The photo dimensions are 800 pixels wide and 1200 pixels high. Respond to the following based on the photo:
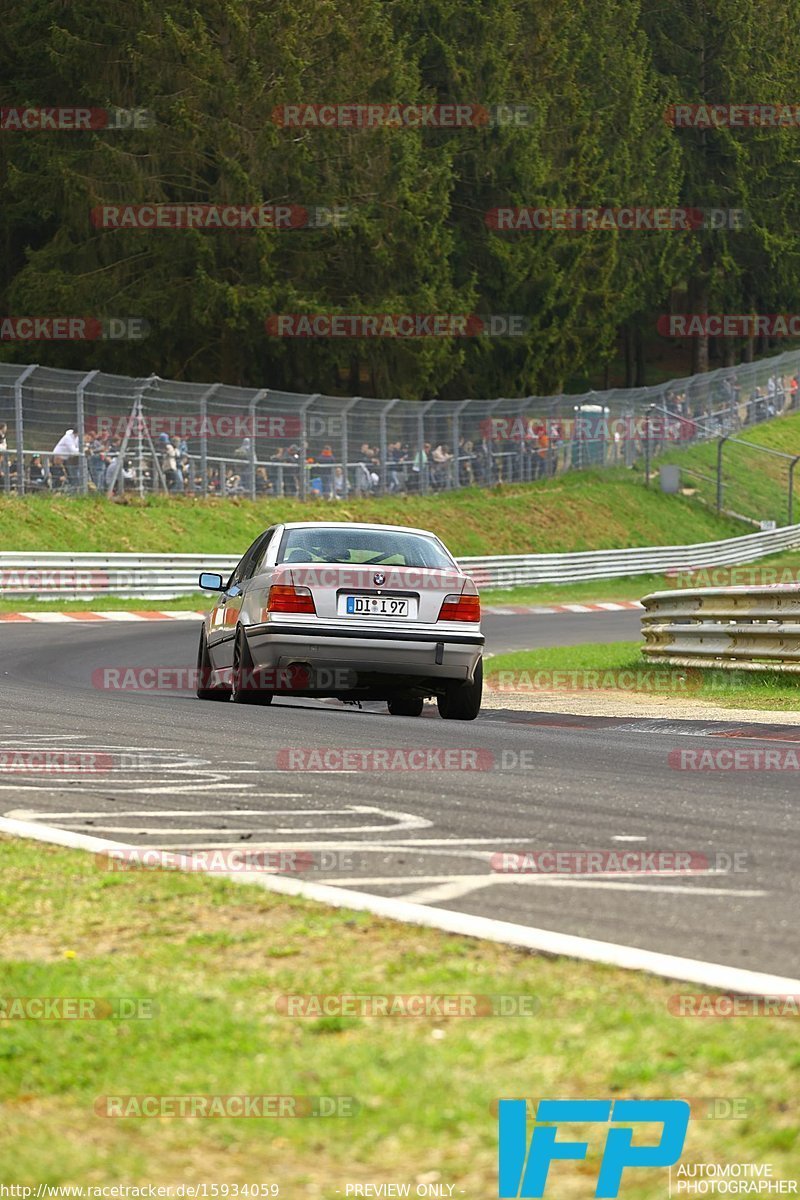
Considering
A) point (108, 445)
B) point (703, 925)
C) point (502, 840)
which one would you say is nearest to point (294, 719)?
point (502, 840)

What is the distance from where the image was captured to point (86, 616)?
27953 mm

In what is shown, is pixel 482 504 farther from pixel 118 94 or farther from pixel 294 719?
pixel 294 719

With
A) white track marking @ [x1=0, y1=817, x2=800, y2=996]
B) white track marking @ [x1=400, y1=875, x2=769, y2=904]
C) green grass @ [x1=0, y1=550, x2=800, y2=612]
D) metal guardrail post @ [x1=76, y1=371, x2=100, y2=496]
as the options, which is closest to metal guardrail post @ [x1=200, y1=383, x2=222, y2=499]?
metal guardrail post @ [x1=76, y1=371, x2=100, y2=496]

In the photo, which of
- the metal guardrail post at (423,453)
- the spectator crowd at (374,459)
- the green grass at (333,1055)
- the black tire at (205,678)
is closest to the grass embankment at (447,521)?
the spectator crowd at (374,459)

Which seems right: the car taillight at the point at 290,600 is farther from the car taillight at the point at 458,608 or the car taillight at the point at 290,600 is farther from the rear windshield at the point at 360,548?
the car taillight at the point at 458,608

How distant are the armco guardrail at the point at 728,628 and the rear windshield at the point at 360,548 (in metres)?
4.43

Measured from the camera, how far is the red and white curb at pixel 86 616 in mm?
26844

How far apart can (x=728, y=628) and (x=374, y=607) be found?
583cm

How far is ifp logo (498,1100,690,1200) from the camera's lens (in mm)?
3086

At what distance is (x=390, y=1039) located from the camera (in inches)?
151

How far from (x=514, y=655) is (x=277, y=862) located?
18230 millimetres

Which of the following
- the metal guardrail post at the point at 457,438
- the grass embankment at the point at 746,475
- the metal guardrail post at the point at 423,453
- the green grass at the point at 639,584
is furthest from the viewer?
the grass embankment at the point at 746,475

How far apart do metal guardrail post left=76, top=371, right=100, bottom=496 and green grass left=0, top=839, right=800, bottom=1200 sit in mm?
27346

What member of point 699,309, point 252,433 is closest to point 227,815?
point 252,433
